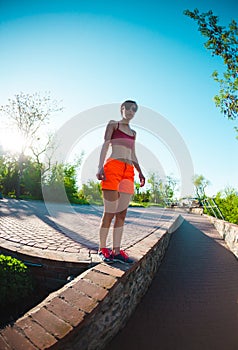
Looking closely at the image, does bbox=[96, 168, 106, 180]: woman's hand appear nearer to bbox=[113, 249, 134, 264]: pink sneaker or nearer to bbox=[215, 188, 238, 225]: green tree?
bbox=[113, 249, 134, 264]: pink sneaker

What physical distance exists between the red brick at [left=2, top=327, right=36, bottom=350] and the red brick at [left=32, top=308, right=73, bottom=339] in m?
0.12

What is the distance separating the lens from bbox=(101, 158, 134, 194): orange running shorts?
1.91 metres

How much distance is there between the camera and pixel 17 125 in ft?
56.2

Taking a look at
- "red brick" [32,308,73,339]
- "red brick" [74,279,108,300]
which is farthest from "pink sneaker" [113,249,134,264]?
"red brick" [32,308,73,339]

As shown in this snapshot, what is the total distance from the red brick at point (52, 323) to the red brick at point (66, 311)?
3cm

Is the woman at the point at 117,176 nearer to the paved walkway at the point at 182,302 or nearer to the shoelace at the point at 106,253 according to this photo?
the shoelace at the point at 106,253

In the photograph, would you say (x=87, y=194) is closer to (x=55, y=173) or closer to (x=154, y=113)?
(x=55, y=173)

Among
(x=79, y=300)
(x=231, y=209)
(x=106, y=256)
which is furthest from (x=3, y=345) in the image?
(x=231, y=209)

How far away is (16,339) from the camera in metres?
1.16

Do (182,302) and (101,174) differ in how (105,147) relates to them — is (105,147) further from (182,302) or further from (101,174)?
(182,302)

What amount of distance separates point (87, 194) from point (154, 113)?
62.1 ft

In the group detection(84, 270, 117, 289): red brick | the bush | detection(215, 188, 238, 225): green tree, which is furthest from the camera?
detection(215, 188, 238, 225): green tree

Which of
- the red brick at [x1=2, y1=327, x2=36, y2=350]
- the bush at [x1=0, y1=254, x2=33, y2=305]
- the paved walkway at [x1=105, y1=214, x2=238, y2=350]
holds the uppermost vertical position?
the red brick at [x1=2, y1=327, x2=36, y2=350]

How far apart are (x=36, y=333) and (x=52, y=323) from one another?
0.10 metres
